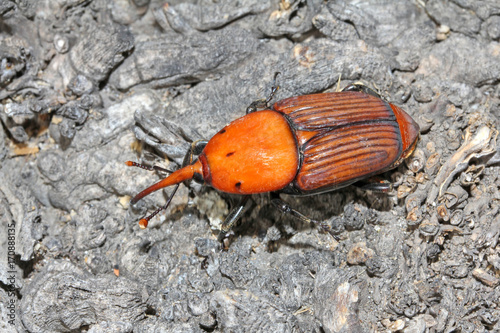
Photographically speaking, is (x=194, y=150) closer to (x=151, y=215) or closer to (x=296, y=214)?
(x=151, y=215)

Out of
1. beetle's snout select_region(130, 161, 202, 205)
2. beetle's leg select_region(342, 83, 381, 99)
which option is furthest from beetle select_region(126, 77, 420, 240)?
beetle's leg select_region(342, 83, 381, 99)

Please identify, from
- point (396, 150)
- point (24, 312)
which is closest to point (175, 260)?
point (24, 312)

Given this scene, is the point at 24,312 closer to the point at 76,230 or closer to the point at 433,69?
the point at 76,230

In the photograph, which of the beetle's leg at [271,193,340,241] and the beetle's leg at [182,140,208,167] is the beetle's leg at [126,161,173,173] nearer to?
the beetle's leg at [182,140,208,167]

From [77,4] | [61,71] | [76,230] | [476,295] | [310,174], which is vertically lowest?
[476,295]

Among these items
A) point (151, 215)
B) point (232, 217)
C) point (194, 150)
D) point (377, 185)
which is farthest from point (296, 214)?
point (151, 215)

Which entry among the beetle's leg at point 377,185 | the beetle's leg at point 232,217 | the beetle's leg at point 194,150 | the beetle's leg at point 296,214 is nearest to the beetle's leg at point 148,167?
the beetle's leg at point 194,150

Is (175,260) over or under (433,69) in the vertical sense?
under

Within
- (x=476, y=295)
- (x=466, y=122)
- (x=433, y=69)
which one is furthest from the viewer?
(x=433, y=69)
